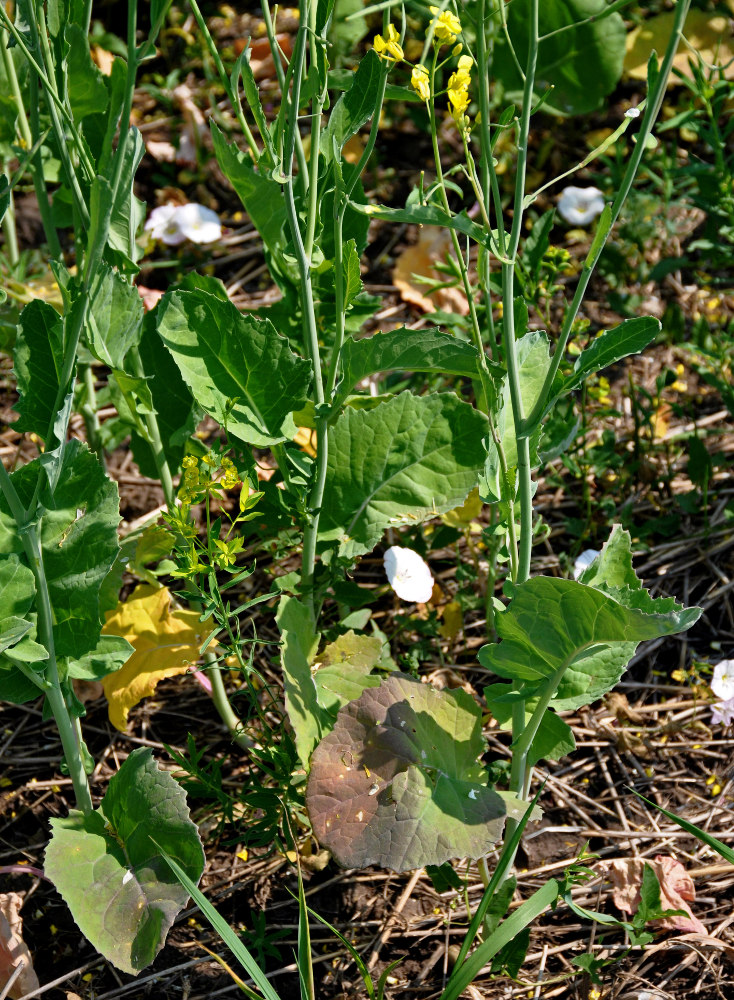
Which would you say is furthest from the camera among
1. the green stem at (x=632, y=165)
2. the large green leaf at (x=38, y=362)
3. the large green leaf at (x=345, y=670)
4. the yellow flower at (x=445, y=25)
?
the large green leaf at (x=345, y=670)

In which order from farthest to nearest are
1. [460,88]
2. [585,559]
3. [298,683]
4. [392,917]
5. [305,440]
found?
[305,440]
[585,559]
[392,917]
[298,683]
[460,88]

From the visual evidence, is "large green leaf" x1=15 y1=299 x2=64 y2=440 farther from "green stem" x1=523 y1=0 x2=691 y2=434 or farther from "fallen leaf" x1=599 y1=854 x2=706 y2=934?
"fallen leaf" x1=599 y1=854 x2=706 y2=934

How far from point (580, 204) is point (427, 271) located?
17.3 inches

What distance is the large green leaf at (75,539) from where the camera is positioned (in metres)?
1.48

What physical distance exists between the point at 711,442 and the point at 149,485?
1.38 metres

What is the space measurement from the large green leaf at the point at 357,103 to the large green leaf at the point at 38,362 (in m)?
0.51

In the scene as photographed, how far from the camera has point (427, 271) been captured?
2.62m

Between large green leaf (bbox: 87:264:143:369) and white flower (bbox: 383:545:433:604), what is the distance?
61 centimetres

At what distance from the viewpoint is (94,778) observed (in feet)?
5.91

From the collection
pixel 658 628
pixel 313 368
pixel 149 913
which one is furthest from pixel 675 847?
pixel 313 368

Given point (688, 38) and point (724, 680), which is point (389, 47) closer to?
point (724, 680)

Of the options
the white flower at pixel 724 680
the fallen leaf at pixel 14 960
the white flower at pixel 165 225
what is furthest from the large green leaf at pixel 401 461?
the white flower at pixel 165 225

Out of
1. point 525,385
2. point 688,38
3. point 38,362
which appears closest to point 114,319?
point 38,362

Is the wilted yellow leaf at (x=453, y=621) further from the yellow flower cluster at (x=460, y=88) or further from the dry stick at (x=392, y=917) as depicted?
the yellow flower cluster at (x=460, y=88)
